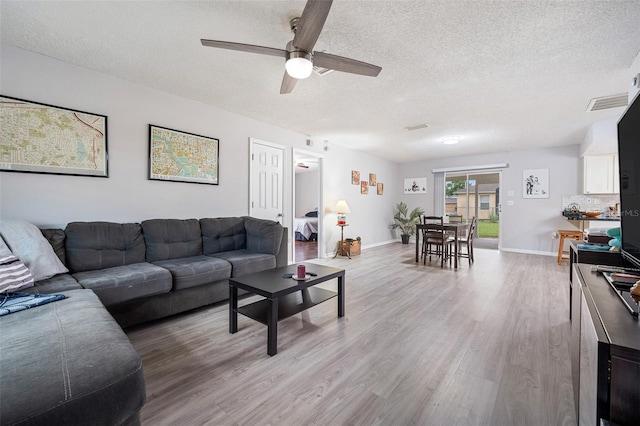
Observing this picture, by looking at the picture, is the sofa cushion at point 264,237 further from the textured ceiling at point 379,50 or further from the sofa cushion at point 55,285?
the sofa cushion at point 55,285

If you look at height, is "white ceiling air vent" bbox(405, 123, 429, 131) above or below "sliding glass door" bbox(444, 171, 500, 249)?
above

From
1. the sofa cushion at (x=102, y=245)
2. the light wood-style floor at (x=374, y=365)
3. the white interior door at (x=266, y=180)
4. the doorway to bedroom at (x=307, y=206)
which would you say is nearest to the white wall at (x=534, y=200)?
the light wood-style floor at (x=374, y=365)

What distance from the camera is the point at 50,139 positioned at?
2471mm

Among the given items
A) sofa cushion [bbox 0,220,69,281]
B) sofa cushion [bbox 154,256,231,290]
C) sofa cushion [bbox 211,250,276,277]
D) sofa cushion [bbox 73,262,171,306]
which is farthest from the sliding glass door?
sofa cushion [bbox 0,220,69,281]

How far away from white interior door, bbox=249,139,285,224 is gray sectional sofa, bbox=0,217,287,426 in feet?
2.44

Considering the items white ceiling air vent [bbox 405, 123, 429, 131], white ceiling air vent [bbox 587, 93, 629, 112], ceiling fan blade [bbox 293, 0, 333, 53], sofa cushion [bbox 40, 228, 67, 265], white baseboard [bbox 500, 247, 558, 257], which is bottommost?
white baseboard [bbox 500, 247, 558, 257]

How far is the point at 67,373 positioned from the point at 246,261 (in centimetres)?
204

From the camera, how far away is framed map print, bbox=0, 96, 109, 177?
7.48 feet

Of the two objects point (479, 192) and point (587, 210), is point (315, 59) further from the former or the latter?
point (479, 192)

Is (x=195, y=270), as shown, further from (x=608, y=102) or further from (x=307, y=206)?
(x=307, y=206)

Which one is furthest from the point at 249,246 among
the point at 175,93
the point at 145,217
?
the point at 175,93

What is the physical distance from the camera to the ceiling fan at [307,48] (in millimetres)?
1518

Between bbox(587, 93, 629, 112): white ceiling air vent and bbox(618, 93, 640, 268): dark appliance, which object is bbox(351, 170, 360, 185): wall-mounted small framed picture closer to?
bbox(587, 93, 629, 112): white ceiling air vent

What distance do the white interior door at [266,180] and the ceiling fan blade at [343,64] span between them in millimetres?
2380
